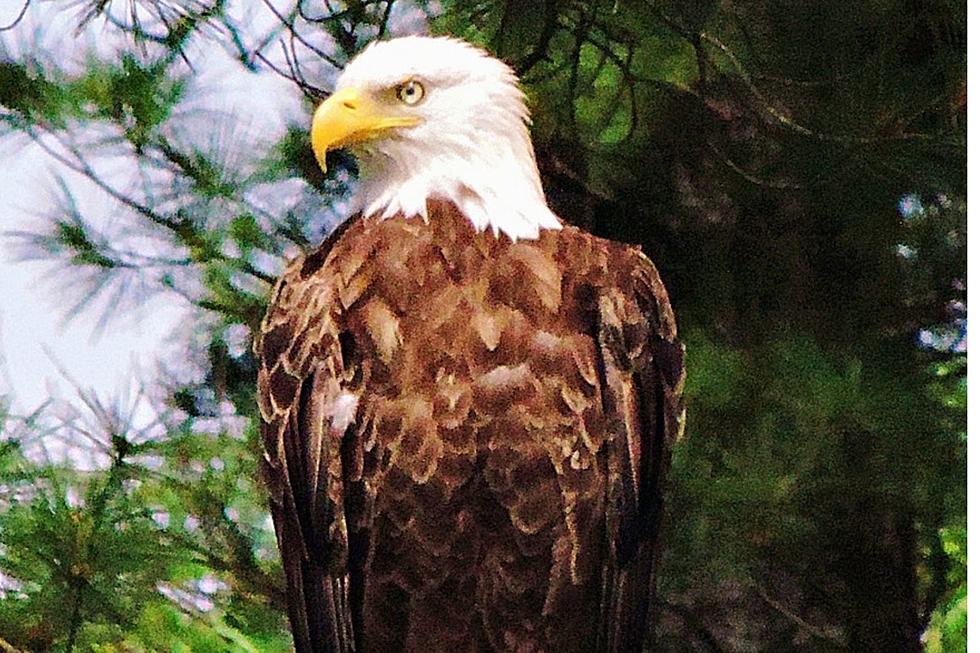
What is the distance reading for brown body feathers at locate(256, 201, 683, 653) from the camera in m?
0.90

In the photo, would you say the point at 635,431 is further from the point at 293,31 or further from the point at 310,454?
the point at 293,31

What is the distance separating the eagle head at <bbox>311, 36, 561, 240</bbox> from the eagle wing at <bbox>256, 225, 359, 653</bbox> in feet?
0.38

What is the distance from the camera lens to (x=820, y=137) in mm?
1011

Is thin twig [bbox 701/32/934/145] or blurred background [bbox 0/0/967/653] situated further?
thin twig [bbox 701/32/934/145]

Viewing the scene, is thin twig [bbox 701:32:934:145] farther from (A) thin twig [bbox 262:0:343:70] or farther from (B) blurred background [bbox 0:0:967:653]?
(A) thin twig [bbox 262:0:343:70]

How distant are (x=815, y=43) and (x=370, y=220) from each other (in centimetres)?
43

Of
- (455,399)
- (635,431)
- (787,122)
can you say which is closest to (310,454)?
(455,399)

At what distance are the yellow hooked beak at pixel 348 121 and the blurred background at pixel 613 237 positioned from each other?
30 millimetres

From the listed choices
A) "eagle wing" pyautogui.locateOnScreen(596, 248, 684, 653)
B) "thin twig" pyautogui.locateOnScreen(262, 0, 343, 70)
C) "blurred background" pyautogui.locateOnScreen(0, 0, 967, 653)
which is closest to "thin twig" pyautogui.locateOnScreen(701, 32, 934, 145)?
"blurred background" pyautogui.locateOnScreen(0, 0, 967, 653)

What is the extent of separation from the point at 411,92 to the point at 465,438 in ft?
0.93

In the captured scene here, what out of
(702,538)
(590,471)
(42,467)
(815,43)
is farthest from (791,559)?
(42,467)

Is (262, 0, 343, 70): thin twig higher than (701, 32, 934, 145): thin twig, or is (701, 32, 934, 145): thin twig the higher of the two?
(701, 32, 934, 145): thin twig

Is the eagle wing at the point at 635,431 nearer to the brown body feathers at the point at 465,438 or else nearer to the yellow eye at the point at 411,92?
the brown body feathers at the point at 465,438

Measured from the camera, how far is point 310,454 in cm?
90
